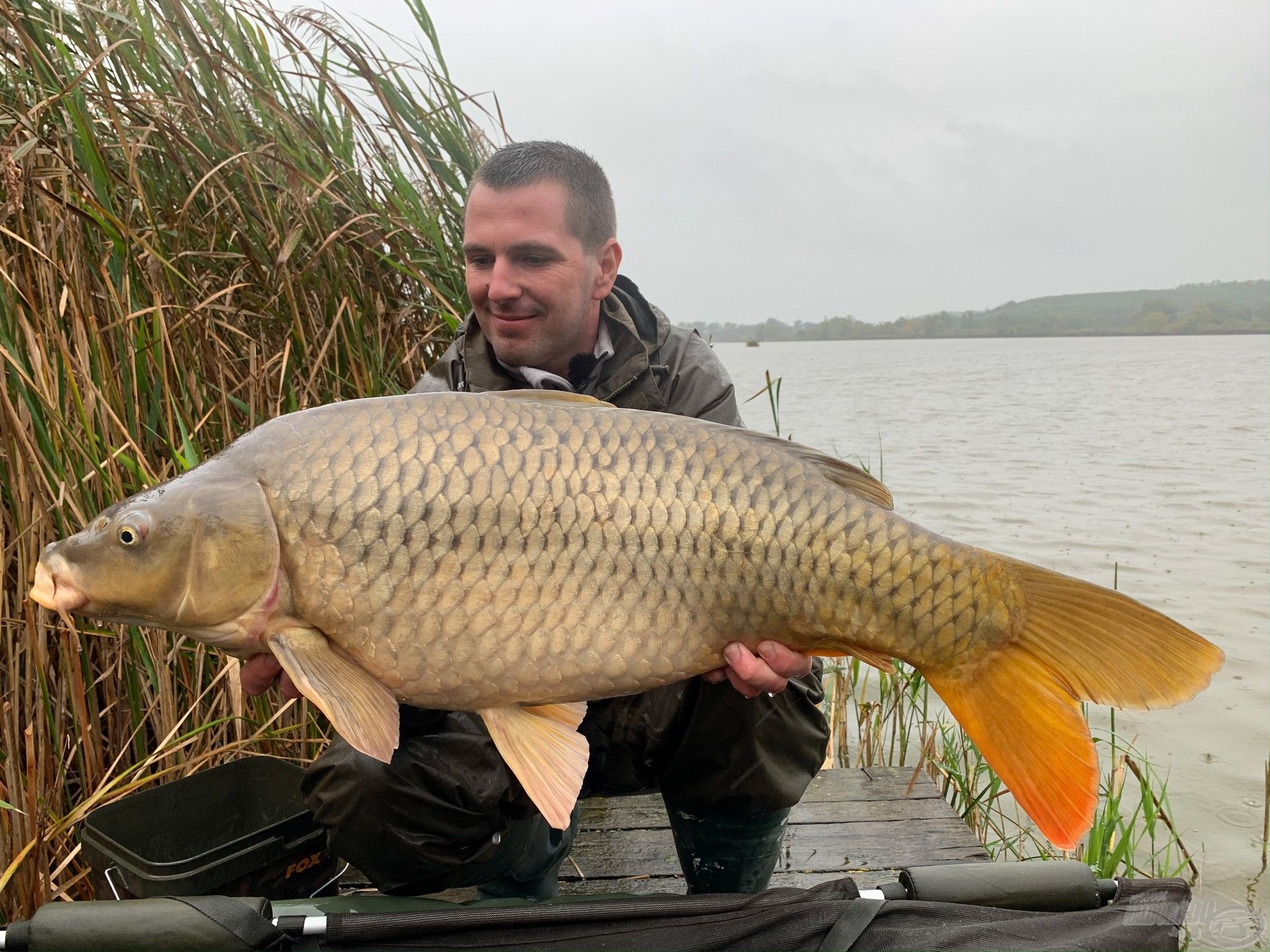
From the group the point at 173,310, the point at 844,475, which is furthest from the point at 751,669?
the point at 173,310

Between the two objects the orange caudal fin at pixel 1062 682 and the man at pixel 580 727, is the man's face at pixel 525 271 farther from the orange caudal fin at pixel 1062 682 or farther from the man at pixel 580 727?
the orange caudal fin at pixel 1062 682

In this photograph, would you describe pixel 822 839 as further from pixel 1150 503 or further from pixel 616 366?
pixel 1150 503

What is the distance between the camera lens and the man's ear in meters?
1.95

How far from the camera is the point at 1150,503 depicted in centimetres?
633

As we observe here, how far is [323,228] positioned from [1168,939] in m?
2.07

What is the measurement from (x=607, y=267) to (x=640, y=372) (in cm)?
30

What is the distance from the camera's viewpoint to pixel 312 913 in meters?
1.31

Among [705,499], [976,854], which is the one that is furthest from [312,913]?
[976,854]

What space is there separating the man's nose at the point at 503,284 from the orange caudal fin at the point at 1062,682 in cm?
96

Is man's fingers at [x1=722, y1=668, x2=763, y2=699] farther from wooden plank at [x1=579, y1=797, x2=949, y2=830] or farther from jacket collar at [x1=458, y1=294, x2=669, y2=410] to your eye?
wooden plank at [x1=579, y1=797, x2=949, y2=830]

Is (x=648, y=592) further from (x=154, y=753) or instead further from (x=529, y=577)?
(x=154, y=753)

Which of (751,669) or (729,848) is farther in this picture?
(729,848)

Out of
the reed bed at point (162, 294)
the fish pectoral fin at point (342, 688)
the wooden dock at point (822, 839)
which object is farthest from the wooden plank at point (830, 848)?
the fish pectoral fin at point (342, 688)

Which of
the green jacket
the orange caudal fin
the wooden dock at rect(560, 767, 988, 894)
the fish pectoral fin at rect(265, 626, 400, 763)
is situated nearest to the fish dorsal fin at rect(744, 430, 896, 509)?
the orange caudal fin
